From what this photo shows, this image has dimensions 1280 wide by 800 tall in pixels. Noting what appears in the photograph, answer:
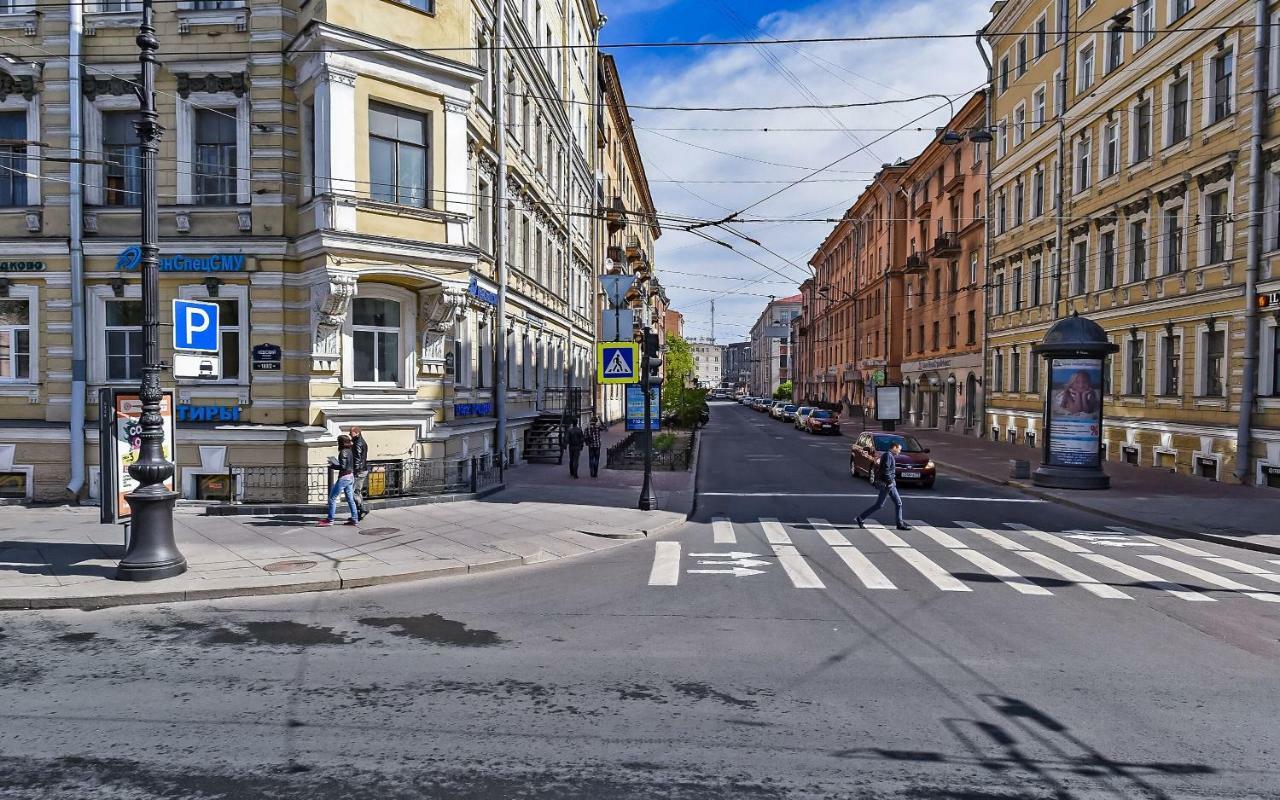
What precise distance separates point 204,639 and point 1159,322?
28.3 metres

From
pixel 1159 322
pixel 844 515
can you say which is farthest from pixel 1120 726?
pixel 1159 322

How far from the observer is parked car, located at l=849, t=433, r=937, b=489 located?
67.7ft

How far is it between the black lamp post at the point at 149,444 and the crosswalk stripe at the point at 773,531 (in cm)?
906

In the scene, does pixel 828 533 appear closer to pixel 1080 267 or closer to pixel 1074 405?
pixel 1074 405

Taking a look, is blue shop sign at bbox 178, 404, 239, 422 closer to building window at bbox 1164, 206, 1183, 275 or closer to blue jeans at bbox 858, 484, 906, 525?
blue jeans at bbox 858, 484, 906, 525

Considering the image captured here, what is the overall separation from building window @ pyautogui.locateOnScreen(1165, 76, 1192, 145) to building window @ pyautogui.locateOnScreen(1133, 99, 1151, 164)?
3.99 ft

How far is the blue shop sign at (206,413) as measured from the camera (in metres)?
15.4

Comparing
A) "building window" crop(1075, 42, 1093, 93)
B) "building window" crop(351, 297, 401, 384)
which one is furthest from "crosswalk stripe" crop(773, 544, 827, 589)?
"building window" crop(1075, 42, 1093, 93)

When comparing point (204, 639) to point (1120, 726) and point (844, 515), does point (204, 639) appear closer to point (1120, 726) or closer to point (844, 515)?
point (1120, 726)

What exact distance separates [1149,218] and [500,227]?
2188 centimetres

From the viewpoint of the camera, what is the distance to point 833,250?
8300cm

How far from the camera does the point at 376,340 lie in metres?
16.0

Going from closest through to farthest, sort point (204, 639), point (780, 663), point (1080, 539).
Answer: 1. point (780, 663)
2. point (204, 639)
3. point (1080, 539)

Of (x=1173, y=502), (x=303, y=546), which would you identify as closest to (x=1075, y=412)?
(x=1173, y=502)
